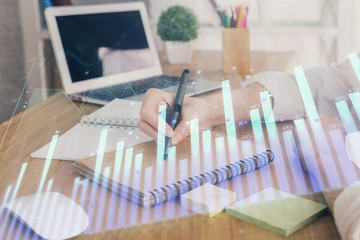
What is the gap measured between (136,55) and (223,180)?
56 centimetres

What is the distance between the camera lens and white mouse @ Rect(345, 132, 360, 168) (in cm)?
40

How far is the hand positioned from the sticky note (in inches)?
3.8

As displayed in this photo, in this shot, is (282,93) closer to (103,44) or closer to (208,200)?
(208,200)

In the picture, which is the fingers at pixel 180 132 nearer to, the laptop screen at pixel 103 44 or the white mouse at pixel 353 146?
the white mouse at pixel 353 146

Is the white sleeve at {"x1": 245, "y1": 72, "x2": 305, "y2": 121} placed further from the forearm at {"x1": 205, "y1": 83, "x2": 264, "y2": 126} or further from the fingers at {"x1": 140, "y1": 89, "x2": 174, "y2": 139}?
the fingers at {"x1": 140, "y1": 89, "x2": 174, "y2": 139}

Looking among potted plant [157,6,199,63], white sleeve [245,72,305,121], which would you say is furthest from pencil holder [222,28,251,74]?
white sleeve [245,72,305,121]

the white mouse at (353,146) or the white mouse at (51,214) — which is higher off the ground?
the white mouse at (353,146)

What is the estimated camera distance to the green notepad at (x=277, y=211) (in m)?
0.33

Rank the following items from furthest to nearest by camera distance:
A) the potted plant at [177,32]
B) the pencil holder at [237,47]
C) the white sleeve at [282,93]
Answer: the potted plant at [177,32] → the pencil holder at [237,47] → the white sleeve at [282,93]

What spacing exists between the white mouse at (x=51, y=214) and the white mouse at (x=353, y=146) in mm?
279

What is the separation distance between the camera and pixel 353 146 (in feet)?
1.37

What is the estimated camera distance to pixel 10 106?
54cm

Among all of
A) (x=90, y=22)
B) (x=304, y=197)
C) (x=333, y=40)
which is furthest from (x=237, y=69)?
(x=333, y=40)

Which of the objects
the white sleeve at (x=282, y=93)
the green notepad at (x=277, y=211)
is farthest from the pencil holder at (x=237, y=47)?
the green notepad at (x=277, y=211)
